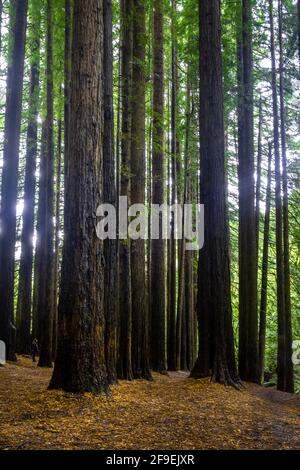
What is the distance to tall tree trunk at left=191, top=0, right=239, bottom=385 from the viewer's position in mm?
9234

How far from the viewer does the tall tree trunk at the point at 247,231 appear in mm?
11938

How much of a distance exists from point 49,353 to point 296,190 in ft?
32.2

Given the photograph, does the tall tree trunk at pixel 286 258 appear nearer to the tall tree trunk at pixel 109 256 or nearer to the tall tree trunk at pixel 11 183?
the tall tree trunk at pixel 109 256

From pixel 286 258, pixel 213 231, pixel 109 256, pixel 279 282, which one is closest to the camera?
pixel 109 256

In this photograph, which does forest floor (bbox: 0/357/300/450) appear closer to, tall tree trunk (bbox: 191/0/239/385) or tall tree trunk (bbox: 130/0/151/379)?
tall tree trunk (bbox: 191/0/239/385)

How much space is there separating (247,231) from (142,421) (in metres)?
7.67

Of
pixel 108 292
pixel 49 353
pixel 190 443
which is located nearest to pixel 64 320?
pixel 108 292

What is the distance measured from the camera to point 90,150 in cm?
696

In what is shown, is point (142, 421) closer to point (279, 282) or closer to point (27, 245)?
point (279, 282)

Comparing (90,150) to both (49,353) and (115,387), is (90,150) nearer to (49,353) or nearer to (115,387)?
(115,387)

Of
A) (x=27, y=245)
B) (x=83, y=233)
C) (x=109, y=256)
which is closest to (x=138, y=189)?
(x=109, y=256)

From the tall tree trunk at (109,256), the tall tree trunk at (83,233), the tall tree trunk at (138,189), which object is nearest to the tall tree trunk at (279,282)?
the tall tree trunk at (138,189)

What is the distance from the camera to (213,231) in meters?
9.58

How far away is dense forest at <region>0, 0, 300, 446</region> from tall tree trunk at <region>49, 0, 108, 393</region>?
19 millimetres
